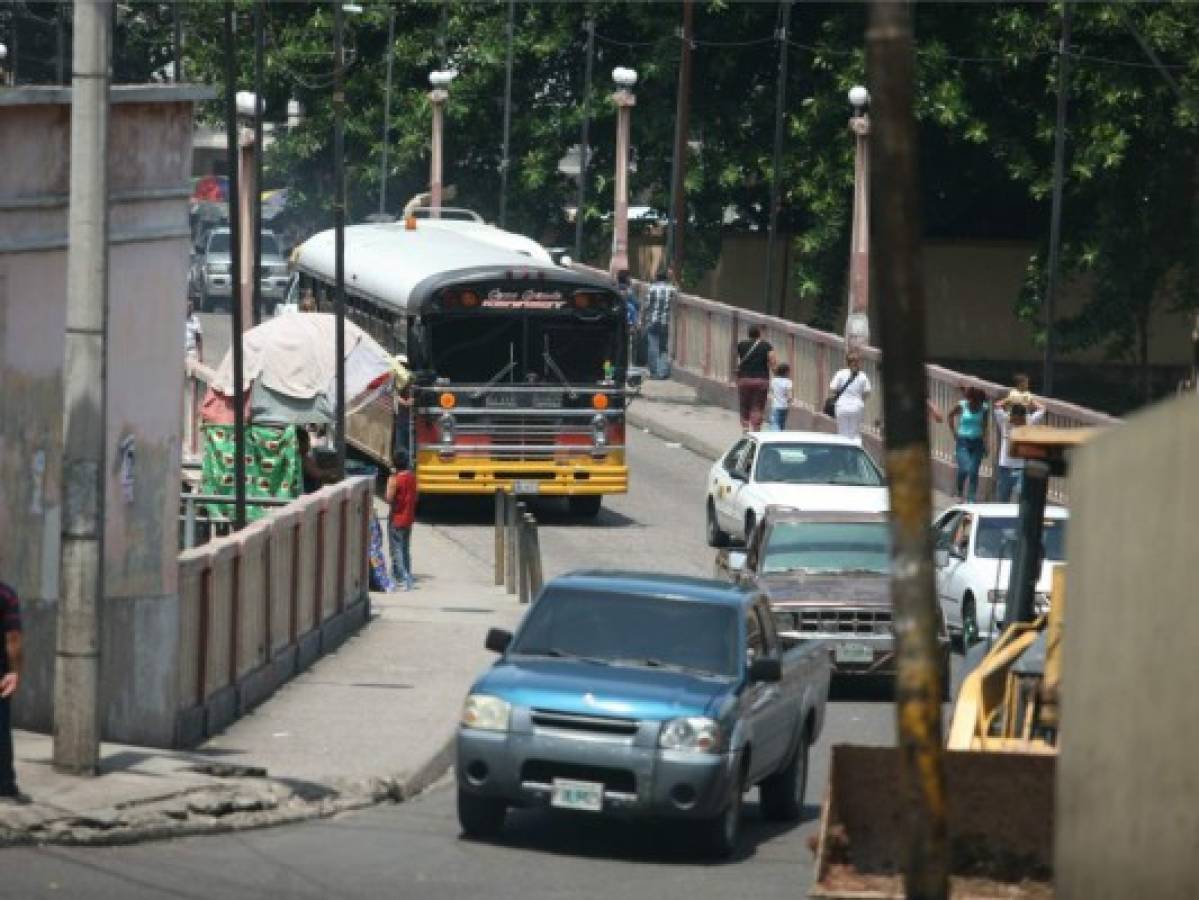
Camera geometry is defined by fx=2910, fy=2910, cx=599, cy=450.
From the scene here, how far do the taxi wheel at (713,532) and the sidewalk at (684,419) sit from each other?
7.20 metres

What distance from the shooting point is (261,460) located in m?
28.8

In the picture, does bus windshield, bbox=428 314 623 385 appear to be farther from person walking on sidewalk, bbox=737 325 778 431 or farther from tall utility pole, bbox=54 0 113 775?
tall utility pole, bbox=54 0 113 775

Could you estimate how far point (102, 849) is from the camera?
15.4 metres

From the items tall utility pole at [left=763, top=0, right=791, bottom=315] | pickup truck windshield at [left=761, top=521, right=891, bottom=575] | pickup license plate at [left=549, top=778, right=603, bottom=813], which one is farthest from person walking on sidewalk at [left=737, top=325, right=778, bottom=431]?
pickup license plate at [left=549, top=778, right=603, bottom=813]

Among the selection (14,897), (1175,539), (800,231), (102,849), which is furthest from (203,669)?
(800,231)

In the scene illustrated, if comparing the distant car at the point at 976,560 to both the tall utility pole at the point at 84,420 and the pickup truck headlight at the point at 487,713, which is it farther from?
the tall utility pole at the point at 84,420

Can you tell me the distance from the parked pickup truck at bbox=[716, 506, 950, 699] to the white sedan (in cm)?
549

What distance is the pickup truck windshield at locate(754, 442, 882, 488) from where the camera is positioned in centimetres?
3231

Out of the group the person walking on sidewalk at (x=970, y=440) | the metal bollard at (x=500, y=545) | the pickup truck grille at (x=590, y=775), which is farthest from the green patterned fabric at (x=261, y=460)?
the pickup truck grille at (x=590, y=775)

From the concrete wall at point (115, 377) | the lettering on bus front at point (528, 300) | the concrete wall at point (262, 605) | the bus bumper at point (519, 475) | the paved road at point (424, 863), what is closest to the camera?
the paved road at point (424, 863)

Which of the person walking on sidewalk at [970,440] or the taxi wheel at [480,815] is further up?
the person walking on sidewalk at [970,440]

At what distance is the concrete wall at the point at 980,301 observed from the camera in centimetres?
6178

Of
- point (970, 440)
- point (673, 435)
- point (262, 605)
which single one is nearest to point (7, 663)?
point (262, 605)

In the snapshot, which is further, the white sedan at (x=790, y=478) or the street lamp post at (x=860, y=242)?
the street lamp post at (x=860, y=242)
